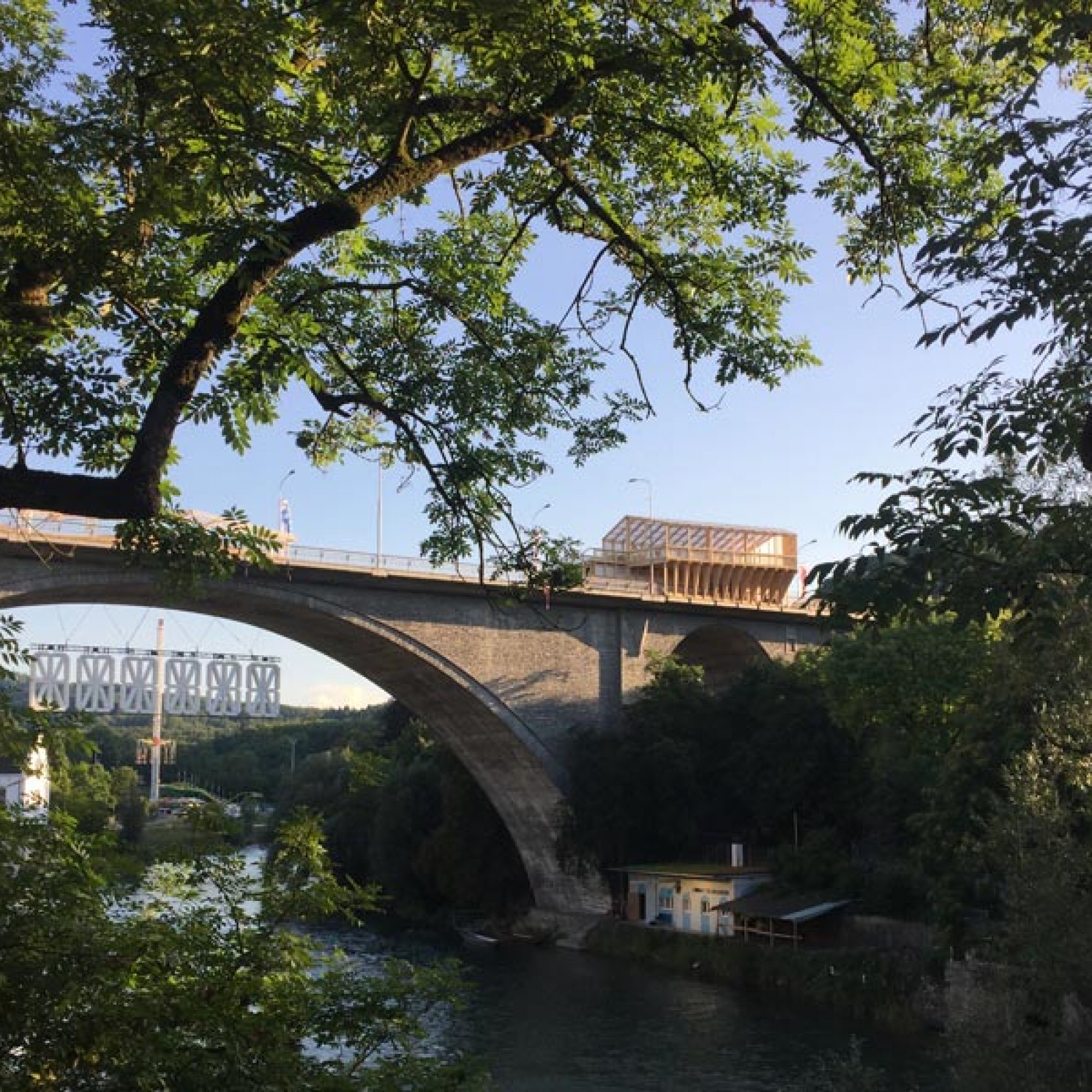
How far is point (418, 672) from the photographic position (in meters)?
34.4

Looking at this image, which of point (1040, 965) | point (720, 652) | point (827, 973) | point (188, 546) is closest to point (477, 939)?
point (827, 973)

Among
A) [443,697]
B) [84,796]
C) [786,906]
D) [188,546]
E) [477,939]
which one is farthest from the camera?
[443,697]

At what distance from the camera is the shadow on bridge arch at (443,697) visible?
104 feet

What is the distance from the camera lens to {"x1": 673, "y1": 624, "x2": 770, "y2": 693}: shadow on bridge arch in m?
39.9

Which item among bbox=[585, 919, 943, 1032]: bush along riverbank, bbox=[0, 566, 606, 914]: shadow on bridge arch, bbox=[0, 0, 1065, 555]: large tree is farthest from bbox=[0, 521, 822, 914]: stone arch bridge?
bbox=[0, 0, 1065, 555]: large tree

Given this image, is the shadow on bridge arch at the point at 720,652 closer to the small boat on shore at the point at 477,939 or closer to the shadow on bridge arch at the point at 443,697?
the shadow on bridge arch at the point at 443,697

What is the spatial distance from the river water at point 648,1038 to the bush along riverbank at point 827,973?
658mm

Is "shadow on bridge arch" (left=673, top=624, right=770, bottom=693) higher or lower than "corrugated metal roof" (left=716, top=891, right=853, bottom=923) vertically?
higher

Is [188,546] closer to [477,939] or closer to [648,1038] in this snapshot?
[648,1038]

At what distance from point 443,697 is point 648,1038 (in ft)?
51.2

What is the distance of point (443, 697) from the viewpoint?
1388 inches

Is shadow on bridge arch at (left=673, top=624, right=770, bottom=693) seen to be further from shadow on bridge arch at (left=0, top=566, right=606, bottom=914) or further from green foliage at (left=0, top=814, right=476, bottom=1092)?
green foliage at (left=0, top=814, right=476, bottom=1092)

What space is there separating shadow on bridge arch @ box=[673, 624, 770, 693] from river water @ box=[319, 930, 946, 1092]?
14.2m

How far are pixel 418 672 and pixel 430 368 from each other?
92.9 feet
